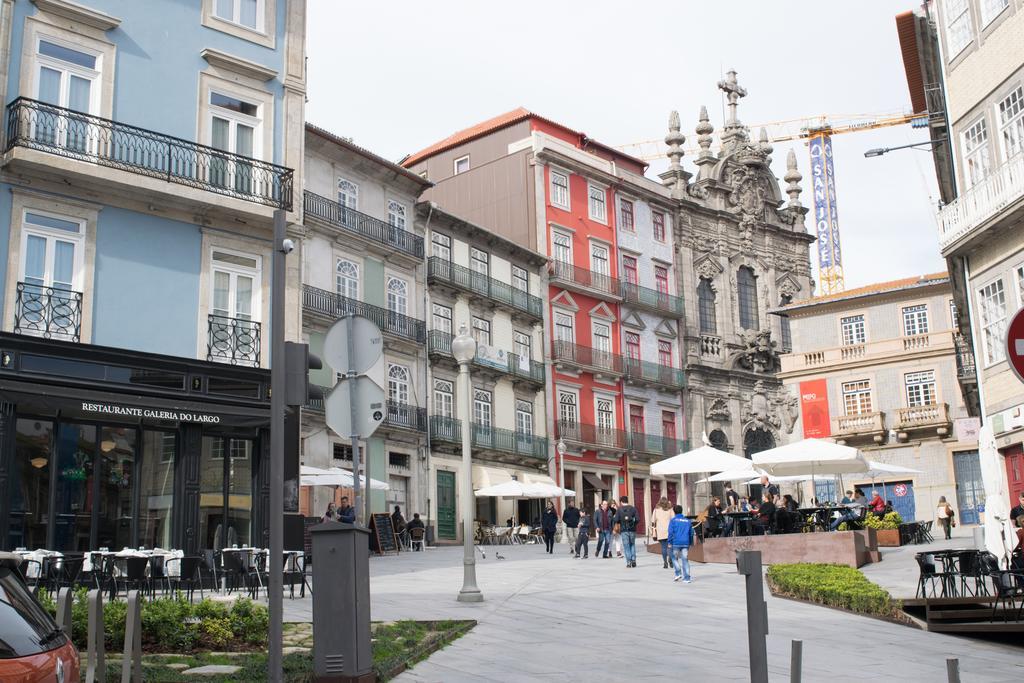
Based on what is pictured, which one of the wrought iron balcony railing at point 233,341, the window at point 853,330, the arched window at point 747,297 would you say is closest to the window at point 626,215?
the arched window at point 747,297

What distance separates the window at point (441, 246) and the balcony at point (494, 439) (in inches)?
240

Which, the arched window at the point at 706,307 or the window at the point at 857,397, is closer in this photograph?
the window at the point at 857,397

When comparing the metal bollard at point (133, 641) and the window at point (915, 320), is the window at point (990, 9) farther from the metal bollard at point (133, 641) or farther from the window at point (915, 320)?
the window at point (915, 320)

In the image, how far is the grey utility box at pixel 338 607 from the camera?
8188 mm

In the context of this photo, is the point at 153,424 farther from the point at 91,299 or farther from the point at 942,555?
the point at 942,555

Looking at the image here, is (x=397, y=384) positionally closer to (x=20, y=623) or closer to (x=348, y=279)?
(x=348, y=279)

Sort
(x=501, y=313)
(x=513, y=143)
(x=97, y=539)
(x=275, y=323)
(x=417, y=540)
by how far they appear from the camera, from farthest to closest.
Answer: (x=513, y=143) → (x=501, y=313) → (x=417, y=540) → (x=97, y=539) → (x=275, y=323)

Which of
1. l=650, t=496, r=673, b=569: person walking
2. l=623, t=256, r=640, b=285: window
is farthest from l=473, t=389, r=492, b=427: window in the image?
l=650, t=496, r=673, b=569: person walking

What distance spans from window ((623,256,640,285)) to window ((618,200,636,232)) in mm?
1429

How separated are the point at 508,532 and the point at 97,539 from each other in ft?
77.4

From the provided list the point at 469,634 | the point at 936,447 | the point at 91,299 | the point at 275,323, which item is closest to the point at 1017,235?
the point at 469,634

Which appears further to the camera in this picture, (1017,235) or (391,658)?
(1017,235)

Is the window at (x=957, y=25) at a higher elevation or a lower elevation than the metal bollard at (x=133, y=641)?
higher

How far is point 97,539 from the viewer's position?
1833 cm
